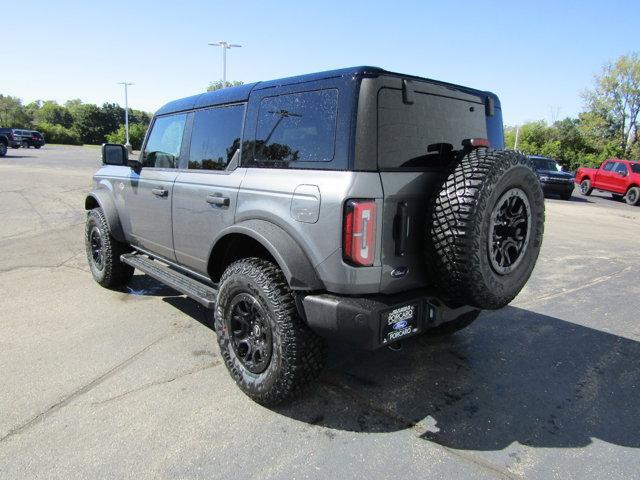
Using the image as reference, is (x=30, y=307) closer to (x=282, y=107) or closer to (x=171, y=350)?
(x=171, y=350)

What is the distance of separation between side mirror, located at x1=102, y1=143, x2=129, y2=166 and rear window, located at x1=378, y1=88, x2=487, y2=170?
9.77 feet

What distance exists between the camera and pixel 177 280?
3.84 meters

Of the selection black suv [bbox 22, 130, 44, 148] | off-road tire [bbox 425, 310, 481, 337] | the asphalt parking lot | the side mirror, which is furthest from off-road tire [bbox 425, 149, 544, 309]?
black suv [bbox 22, 130, 44, 148]

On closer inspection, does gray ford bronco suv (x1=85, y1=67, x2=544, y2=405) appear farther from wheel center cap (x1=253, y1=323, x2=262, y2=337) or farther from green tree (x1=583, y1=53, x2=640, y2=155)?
green tree (x1=583, y1=53, x2=640, y2=155)

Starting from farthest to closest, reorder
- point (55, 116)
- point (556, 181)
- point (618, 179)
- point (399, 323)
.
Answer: point (55, 116) < point (618, 179) < point (556, 181) < point (399, 323)

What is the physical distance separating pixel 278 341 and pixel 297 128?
1.29 m

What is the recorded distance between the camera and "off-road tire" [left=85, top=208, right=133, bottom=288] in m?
4.90

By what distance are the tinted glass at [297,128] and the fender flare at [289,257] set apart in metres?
0.45

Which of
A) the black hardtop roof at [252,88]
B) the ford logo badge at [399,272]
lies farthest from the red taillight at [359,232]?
the black hardtop roof at [252,88]

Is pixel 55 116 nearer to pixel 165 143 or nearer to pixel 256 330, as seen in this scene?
pixel 165 143

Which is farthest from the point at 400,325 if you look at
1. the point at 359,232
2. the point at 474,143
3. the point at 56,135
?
the point at 56,135

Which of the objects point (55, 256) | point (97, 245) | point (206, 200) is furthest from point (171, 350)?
point (55, 256)

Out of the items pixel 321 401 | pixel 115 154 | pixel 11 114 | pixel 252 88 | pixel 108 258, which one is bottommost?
pixel 321 401

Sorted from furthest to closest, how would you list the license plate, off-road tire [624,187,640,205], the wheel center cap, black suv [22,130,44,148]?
black suv [22,130,44,148] < off-road tire [624,187,640,205] < the wheel center cap < the license plate
